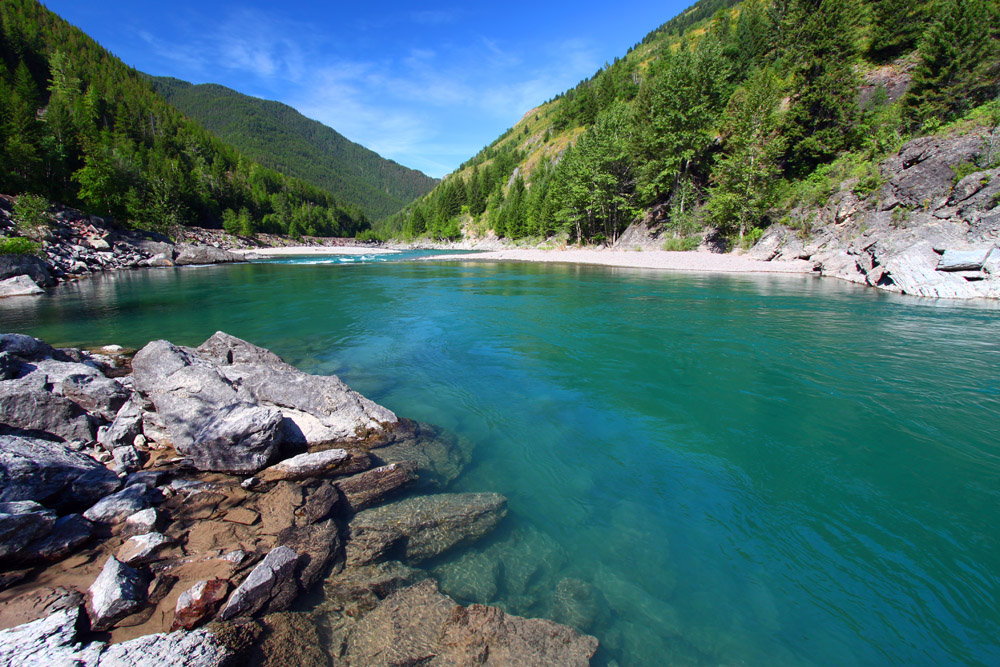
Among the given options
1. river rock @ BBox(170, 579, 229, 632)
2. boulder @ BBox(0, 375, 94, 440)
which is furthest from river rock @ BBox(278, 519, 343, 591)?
boulder @ BBox(0, 375, 94, 440)

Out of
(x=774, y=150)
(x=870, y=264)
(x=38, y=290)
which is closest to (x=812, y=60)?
(x=774, y=150)

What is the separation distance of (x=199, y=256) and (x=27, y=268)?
27.0 meters

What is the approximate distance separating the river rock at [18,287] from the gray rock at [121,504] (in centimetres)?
3168

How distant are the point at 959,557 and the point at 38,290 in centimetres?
4057

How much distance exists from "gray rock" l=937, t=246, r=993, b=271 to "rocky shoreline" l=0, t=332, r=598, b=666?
26717mm

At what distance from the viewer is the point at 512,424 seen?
788 cm

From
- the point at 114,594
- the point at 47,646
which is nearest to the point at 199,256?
the point at 114,594

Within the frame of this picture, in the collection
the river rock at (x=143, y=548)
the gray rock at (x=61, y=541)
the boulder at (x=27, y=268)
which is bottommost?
the river rock at (x=143, y=548)

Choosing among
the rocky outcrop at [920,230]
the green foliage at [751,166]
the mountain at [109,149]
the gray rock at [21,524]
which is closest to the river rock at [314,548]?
the gray rock at [21,524]

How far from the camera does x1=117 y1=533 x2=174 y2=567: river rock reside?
401cm

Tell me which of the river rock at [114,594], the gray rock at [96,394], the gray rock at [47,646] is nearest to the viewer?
the gray rock at [47,646]

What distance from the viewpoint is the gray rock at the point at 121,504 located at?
462 centimetres

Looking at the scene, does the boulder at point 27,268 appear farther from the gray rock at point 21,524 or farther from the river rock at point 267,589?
the river rock at point 267,589

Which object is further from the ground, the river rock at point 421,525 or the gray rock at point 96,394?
the gray rock at point 96,394
